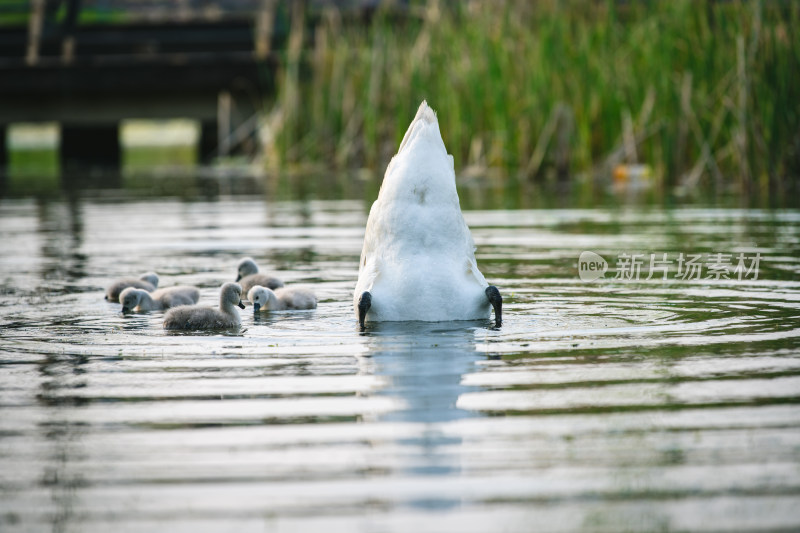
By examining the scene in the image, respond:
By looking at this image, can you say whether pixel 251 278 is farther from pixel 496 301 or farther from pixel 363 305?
pixel 496 301

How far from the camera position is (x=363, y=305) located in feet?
20.1

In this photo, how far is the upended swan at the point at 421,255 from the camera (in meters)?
6.20


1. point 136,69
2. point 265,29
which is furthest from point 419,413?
point 136,69

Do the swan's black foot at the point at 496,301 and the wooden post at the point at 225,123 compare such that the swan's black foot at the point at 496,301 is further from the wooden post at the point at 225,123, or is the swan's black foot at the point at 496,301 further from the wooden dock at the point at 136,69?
the wooden post at the point at 225,123

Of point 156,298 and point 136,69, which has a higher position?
point 136,69

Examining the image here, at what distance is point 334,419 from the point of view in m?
4.30

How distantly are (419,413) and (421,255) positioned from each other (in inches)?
77.7

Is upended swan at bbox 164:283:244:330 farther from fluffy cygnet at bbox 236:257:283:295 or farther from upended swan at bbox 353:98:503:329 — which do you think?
fluffy cygnet at bbox 236:257:283:295

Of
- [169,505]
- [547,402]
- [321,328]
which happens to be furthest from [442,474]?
[321,328]

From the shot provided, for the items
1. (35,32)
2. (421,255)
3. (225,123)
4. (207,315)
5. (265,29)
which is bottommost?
(207,315)

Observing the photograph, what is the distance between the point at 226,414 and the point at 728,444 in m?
→ 1.60

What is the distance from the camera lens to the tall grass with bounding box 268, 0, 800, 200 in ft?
47.1

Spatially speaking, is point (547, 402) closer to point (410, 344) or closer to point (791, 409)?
point (791, 409)

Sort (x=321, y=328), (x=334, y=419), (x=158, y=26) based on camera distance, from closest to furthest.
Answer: (x=334, y=419) → (x=321, y=328) → (x=158, y=26)
